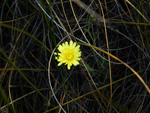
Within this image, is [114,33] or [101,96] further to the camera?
[114,33]

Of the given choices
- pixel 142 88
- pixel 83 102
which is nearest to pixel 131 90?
pixel 142 88

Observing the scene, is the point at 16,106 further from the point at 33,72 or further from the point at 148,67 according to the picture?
the point at 148,67

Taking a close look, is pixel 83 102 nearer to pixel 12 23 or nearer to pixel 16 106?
pixel 16 106

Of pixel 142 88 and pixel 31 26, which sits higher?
→ pixel 31 26

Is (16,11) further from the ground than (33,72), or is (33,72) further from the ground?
(16,11)

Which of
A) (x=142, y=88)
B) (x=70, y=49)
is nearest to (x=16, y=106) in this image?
(x=70, y=49)

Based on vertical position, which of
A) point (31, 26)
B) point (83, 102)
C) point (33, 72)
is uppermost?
point (31, 26)

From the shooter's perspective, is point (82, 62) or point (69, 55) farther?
point (82, 62)

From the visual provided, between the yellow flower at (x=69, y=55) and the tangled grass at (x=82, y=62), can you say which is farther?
the tangled grass at (x=82, y=62)

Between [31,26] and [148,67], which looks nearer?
[148,67]

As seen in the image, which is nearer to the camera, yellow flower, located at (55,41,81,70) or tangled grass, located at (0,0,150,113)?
yellow flower, located at (55,41,81,70)
